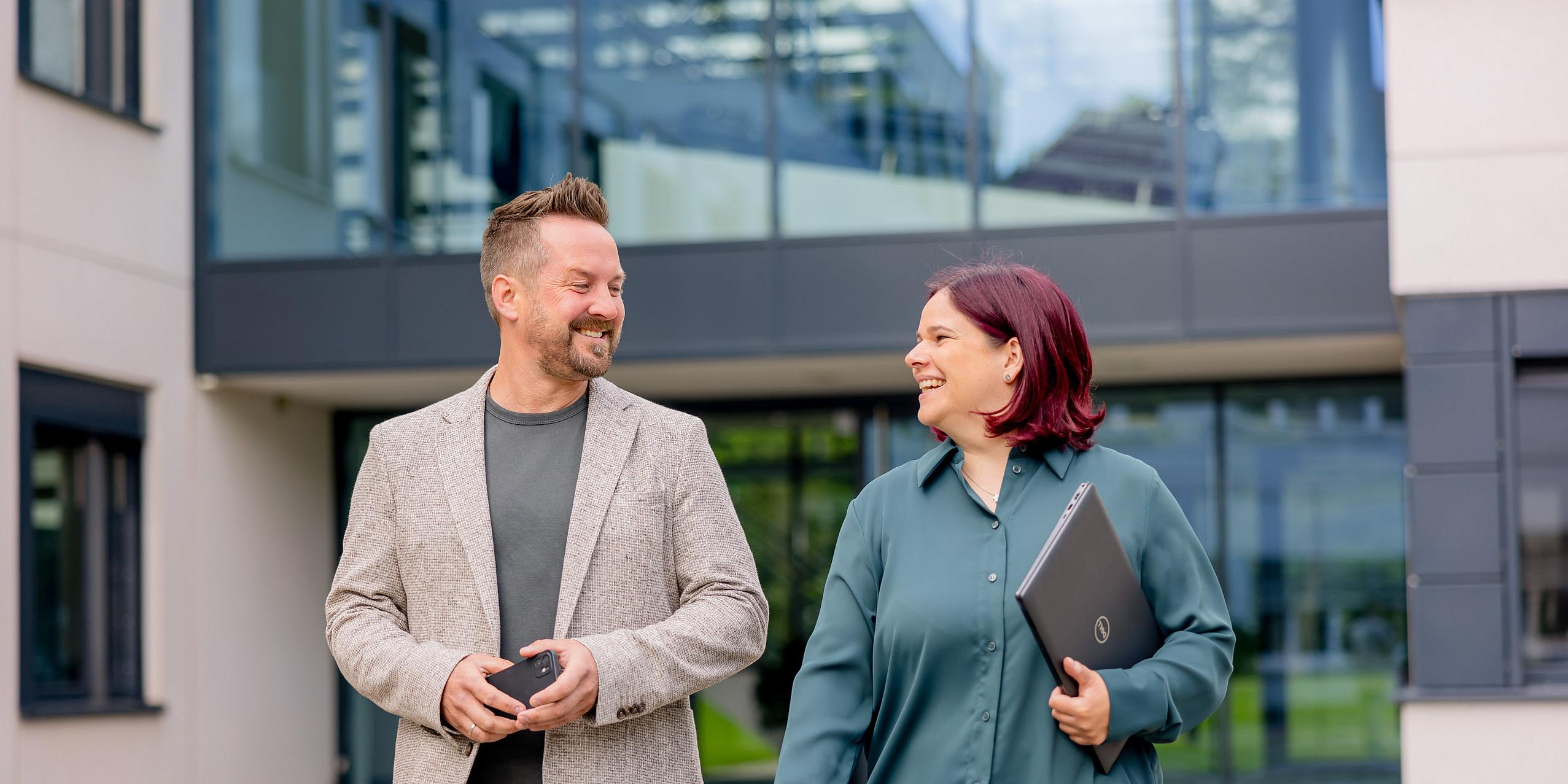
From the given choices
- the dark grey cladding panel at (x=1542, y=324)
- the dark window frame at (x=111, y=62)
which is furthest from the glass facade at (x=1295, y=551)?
the dark window frame at (x=111, y=62)

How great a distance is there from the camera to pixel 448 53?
11.3 meters

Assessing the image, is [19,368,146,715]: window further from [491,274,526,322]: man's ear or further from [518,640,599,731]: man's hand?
[518,640,599,731]: man's hand

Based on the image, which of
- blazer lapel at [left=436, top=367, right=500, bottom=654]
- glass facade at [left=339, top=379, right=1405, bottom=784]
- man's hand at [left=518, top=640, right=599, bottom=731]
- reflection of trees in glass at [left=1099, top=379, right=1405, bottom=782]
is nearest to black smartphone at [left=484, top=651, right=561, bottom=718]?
man's hand at [left=518, top=640, right=599, bottom=731]

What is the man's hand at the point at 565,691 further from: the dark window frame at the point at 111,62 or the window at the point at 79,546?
the dark window frame at the point at 111,62

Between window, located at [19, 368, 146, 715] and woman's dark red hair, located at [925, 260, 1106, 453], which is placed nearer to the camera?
woman's dark red hair, located at [925, 260, 1106, 453]

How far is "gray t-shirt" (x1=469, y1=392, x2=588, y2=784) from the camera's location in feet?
10.3

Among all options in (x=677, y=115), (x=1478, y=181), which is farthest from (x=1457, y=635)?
(x=677, y=115)

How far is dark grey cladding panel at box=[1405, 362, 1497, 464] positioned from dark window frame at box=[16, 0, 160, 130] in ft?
25.2

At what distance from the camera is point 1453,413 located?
9.16m

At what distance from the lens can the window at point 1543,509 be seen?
9.07 m

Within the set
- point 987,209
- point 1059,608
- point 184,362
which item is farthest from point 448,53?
point 1059,608

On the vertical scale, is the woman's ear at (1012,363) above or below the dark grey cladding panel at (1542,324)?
below

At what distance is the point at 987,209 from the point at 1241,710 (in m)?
3.96

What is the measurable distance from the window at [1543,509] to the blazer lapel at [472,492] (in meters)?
7.33
